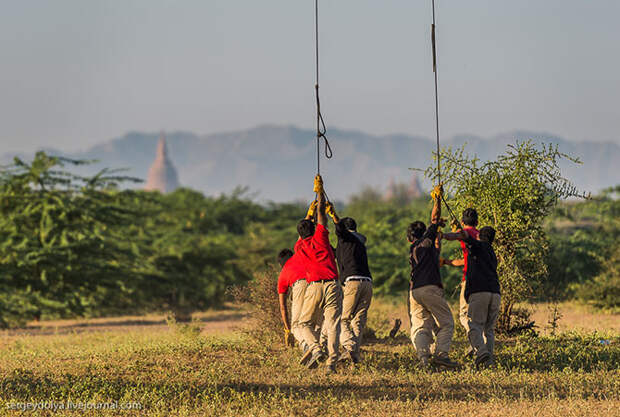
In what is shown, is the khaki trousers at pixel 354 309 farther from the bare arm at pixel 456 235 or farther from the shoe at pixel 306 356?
the bare arm at pixel 456 235

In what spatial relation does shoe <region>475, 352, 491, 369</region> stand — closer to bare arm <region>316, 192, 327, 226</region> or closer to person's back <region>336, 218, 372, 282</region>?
person's back <region>336, 218, 372, 282</region>

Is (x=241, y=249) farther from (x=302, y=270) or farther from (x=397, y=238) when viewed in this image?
(x=302, y=270)

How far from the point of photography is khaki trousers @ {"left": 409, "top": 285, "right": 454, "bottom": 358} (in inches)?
393

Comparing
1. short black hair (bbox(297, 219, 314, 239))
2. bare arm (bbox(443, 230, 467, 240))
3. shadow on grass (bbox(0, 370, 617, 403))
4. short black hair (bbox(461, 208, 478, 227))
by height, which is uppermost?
short black hair (bbox(461, 208, 478, 227))

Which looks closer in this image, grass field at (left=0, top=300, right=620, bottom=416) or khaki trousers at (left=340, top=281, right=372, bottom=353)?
grass field at (left=0, top=300, right=620, bottom=416)

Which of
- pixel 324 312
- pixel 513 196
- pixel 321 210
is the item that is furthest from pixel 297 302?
pixel 513 196

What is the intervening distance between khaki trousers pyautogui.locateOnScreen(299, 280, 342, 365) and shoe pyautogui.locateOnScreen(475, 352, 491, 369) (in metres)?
1.81

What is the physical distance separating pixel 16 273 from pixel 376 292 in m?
11.5

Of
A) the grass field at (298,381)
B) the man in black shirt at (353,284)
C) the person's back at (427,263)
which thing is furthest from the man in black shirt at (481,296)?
the man in black shirt at (353,284)

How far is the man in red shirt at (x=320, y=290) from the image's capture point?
32.5 feet

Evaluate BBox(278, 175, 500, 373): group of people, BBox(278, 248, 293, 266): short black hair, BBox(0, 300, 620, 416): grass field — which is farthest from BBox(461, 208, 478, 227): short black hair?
BBox(278, 248, 293, 266): short black hair

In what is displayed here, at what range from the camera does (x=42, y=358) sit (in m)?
11.7

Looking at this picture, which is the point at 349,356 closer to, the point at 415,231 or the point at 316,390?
the point at 316,390

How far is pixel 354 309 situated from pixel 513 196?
394 centimetres
